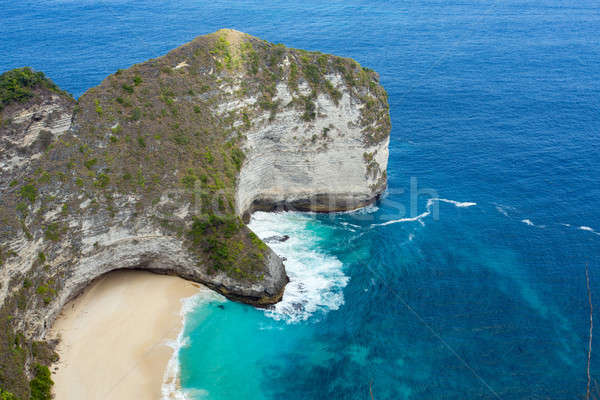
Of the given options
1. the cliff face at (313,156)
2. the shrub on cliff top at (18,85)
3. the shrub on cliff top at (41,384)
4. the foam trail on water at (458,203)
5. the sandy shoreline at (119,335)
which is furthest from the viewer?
the foam trail on water at (458,203)

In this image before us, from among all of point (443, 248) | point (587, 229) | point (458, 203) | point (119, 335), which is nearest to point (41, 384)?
point (119, 335)

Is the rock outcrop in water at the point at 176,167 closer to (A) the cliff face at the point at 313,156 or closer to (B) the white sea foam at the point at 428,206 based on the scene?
(A) the cliff face at the point at 313,156

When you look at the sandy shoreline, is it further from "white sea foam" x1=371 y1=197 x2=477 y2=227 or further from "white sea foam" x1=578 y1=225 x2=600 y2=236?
"white sea foam" x1=578 y1=225 x2=600 y2=236

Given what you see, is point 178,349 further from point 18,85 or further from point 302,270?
point 18,85

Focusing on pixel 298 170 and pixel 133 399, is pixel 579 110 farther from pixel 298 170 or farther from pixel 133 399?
pixel 133 399

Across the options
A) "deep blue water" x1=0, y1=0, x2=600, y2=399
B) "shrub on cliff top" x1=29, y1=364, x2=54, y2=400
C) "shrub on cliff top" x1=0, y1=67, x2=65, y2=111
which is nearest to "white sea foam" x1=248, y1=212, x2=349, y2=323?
"deep blue water" x1=0, y1=0, x2=600, y2=399

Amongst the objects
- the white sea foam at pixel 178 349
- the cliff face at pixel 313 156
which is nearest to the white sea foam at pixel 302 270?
the cliff face at pixel 313 156
